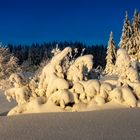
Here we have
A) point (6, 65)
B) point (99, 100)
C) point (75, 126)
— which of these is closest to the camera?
point (75, 126)

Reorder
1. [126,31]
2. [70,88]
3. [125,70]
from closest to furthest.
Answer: [70,88]
[125,70]
[126,31]

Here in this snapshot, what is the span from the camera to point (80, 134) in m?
7.98

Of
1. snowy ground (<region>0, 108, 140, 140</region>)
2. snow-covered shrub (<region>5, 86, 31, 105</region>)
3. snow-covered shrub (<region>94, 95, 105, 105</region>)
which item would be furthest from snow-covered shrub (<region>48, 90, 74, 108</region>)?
snowy ground (<region>0, 108, 140, 140</region>)

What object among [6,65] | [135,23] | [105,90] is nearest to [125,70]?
[105,90]

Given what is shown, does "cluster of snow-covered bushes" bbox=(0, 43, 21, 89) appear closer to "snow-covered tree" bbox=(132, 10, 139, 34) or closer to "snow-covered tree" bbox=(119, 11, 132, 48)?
"snow-covered tree" bbox=(119, 11, 132, 48)

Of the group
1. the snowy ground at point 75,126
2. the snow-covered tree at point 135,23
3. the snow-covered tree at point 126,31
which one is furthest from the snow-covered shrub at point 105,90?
the snow-covered tree at point 135,23

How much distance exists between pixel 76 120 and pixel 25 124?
1092mm

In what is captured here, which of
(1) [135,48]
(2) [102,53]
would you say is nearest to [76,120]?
(1) [135,48]

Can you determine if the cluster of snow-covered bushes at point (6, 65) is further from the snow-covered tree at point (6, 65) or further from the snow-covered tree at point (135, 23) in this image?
the snow-covered tree at point (135, 23)

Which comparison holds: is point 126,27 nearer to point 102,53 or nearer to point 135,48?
point 135,48

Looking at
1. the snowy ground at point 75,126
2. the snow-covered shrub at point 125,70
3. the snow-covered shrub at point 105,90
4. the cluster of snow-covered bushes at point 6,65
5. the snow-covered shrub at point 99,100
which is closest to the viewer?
the snowy ground at point 75,126

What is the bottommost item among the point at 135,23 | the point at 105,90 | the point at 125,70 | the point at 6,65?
the point at 105,90

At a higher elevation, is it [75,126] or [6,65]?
[6,65]

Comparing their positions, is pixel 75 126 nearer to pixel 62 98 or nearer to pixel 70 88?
pixel 62 98
